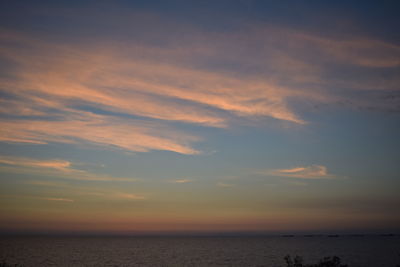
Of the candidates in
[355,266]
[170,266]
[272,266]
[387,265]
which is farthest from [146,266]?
[387,265]

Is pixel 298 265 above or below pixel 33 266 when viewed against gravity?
above

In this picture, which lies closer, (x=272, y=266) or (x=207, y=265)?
(x=272, y=266)

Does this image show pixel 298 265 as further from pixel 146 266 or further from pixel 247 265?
pixel 146 266

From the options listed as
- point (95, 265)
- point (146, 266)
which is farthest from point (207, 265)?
point (95, 265)

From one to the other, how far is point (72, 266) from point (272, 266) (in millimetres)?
49725

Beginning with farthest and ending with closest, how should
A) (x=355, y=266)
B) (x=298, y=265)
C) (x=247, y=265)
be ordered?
(x=247, y=265) < (x=355, y=266) < (x=298, y=265)

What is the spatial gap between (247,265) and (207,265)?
10.0 m

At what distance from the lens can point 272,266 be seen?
73.5m

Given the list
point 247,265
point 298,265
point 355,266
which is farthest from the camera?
point 247,265

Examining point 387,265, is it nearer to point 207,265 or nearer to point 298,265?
point 207,265

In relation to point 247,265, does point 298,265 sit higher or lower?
higher

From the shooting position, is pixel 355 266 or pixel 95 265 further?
pixel 95 265

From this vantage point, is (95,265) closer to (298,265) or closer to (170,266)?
(170,266)

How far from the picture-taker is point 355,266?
2854 inches
